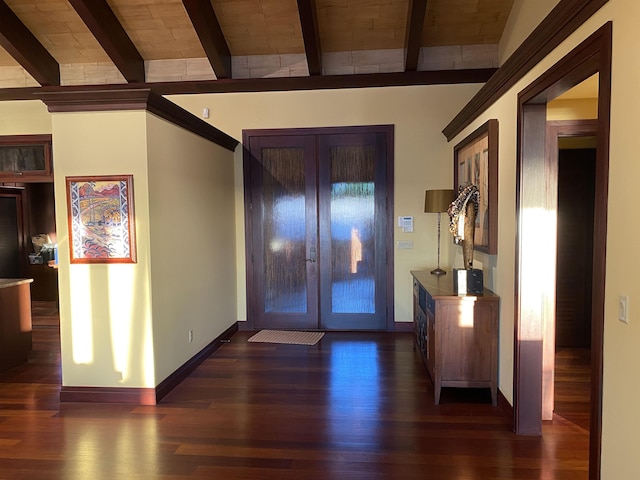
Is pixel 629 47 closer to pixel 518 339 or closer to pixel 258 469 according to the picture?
pixel 518 339

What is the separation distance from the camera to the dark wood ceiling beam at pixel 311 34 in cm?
448

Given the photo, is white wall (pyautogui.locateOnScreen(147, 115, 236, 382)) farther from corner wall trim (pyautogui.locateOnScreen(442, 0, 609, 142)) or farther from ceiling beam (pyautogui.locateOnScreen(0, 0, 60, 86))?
corner wall trim (pyautogui.locateOnScreen(442, 0, 609, 142))

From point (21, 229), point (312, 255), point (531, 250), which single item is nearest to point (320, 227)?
point (312, 255)

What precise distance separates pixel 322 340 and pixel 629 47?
14.1ft

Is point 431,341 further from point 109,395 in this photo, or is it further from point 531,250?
point 109,395

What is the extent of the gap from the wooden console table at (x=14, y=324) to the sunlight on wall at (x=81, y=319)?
137cm

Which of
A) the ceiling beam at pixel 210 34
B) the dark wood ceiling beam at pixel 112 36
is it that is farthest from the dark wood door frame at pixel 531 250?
the dark wood ceiling beam at pixel 112 36

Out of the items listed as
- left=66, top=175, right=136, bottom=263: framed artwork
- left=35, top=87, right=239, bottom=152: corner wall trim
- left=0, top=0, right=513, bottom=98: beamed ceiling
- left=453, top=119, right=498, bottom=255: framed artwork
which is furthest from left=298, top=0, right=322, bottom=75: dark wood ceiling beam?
left=66, top=175, right=136, bottom=263: framed artwork

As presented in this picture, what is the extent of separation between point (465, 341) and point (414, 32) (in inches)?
130

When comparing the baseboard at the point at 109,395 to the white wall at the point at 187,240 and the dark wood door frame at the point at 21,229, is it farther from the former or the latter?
the dark wood door frame at the point at 21,229

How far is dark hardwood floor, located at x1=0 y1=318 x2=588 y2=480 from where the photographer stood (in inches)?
104

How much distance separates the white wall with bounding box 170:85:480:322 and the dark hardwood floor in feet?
5.69

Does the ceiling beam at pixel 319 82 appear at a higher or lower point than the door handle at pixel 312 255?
higher

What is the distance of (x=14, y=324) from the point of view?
15.1 ft
